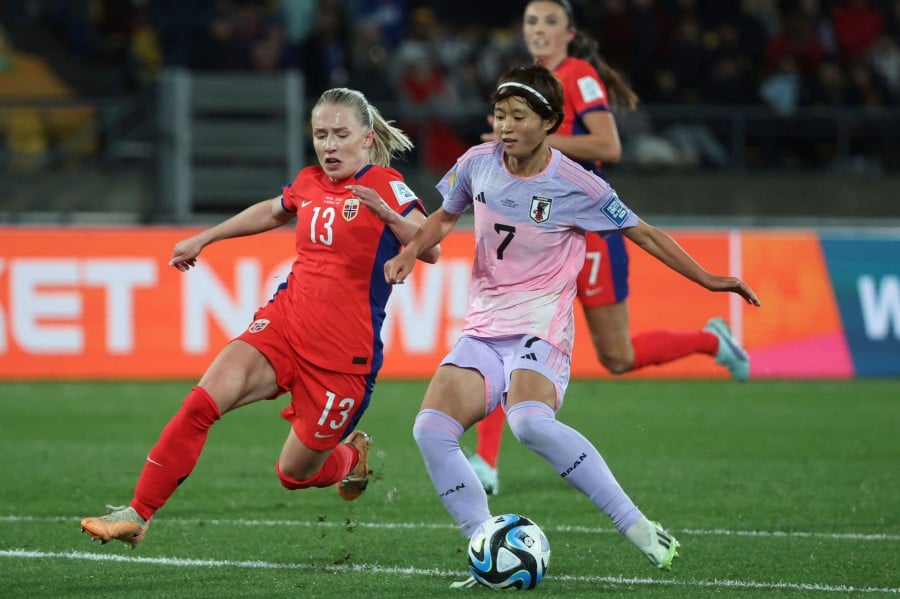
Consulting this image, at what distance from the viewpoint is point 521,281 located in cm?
604

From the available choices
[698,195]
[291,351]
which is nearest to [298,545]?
[291,351]

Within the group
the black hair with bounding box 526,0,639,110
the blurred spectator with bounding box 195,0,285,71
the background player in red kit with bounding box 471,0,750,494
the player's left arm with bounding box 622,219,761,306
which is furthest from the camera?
the blurred spectator with bounding box 195,0,285,71

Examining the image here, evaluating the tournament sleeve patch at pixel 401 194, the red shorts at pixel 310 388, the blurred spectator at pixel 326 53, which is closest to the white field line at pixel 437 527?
the red shorts at pixel 310 388

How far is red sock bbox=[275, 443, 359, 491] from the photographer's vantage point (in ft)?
→ 21.9

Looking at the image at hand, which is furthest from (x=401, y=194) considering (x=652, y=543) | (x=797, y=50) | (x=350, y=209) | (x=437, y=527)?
(x=797, y=50)

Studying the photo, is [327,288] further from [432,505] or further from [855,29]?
[855,29]

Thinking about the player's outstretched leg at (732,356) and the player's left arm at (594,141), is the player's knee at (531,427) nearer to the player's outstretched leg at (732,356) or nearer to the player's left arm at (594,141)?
the player's left arm at (594,141)

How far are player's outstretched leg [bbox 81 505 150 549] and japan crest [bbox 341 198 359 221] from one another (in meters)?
1.51

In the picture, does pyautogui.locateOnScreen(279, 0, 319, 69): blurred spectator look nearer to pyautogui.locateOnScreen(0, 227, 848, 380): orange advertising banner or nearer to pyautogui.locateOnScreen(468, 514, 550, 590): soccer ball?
pyautogui.locateOnScreen(0, 227, 848, 380): orange advertising banner

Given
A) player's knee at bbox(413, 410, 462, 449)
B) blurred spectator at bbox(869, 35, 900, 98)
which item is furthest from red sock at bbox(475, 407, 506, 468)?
blurred spectator at bbox(869, 35, 900, 98)

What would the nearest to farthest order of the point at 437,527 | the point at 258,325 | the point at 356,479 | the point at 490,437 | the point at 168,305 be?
the point at 258,325 < the point at 356,479 < the point at 437,527 < the point at 490,437 < the point at 168,305

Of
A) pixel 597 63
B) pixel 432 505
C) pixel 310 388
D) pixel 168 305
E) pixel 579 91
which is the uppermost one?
pixel 597 63

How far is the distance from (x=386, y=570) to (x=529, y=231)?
1494mm

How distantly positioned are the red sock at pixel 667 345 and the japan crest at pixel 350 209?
3.09 m
